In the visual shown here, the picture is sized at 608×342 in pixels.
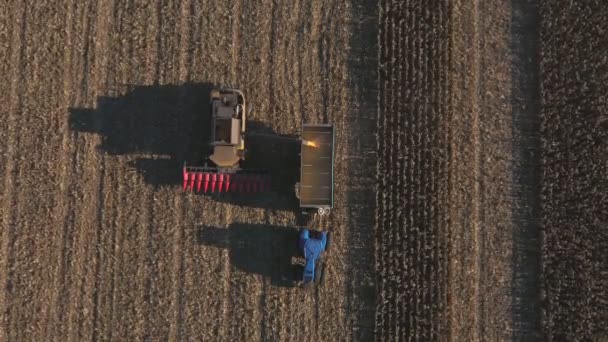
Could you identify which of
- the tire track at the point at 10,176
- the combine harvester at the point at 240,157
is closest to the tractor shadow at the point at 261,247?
the combine harvester at the point at 240,157

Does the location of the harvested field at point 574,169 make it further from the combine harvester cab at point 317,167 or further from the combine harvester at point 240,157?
the combine harvester at point 240,157

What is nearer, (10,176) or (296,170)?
(10,176)

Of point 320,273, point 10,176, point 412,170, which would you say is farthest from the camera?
point 412,170

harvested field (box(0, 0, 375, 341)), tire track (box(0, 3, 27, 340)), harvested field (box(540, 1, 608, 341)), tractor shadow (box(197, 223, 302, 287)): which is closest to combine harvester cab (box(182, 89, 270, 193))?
harvested field (box(0, 0, 375, 341))

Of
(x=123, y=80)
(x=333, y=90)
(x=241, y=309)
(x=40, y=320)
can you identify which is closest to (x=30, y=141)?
(x=123, y=80)

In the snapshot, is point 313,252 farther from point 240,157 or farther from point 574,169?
point 574,169

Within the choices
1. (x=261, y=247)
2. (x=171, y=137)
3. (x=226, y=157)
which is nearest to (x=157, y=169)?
(x=171, y=137)

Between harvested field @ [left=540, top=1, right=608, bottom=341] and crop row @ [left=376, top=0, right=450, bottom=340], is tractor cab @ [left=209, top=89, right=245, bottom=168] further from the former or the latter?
harvested field @ [left=540, top=1, right=608, bottom=341]

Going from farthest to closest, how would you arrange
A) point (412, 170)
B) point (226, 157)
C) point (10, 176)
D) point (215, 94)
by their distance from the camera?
point (412, 170) → point (10, 176) → point (215, 94) → point (226, 157)
